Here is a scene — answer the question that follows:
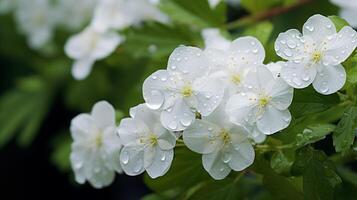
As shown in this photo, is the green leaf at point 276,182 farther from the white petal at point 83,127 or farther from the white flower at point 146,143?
the white petal at point 83,127

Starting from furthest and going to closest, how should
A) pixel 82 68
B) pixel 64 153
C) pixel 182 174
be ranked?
pixel 64 153, pixel 82 68, pixel 182 174

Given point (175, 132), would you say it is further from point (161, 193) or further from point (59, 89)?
point (59, 89)

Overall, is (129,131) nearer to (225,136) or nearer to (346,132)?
(225,136)

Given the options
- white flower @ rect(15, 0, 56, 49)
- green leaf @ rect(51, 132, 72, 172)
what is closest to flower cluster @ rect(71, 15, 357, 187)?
green leaf @ rect(51, 132, 72, 172)

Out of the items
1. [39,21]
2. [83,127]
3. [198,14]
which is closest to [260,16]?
[198,14]

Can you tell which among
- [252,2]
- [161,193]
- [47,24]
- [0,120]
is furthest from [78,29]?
[161,193]

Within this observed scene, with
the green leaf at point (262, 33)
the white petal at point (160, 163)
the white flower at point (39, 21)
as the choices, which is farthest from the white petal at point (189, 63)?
the white flower at point (39, 21)
